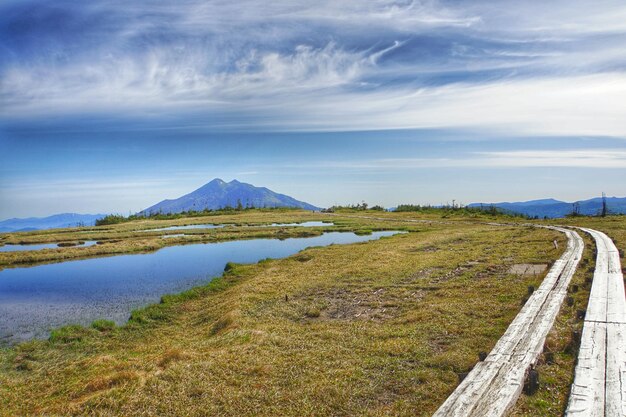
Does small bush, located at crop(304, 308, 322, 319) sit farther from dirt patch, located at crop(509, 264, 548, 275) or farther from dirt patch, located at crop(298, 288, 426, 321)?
dirt patch, located at crop(509, 264, 548, 275)

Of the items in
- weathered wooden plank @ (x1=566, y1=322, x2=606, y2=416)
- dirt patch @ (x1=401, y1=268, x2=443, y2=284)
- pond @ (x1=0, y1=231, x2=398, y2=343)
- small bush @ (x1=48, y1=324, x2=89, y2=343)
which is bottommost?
small bush @ (x1=48, y1=324, x2=89, y2=343)

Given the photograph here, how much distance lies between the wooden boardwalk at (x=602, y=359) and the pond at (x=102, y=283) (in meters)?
20.5

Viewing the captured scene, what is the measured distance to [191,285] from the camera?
28719mm

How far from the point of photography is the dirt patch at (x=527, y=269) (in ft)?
69.6

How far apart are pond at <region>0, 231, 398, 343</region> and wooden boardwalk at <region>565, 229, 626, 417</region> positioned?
2053 centimetres

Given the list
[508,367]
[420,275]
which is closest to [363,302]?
[420,275]

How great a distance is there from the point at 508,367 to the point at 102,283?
98.3 feet

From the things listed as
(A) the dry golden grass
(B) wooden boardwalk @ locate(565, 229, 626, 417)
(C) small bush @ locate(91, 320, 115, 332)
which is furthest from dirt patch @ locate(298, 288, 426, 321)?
(C) small bush @ locate(91, 320, 115, 332)

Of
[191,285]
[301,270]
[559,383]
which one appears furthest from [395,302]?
[191,285]

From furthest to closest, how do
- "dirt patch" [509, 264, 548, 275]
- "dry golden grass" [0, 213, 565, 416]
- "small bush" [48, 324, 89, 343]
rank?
1. "dirt patch" [509, 264, 548, 275]
2. "small bush" [48, 324, 89, 343]
3. "dry golden grass" [0, 213, 565, 416]

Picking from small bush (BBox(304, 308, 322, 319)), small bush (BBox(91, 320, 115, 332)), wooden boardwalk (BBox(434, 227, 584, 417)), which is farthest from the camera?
small bush (BBox(91, 320, 115, 332))

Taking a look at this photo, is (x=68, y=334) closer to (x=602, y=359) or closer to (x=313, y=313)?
(x=313, y=313)

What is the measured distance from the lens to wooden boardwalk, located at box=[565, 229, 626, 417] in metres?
7.20

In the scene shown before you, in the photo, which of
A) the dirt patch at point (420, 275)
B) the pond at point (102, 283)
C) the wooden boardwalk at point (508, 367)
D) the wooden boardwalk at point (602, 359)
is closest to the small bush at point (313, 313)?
the dirt patch at point (420, 275)
